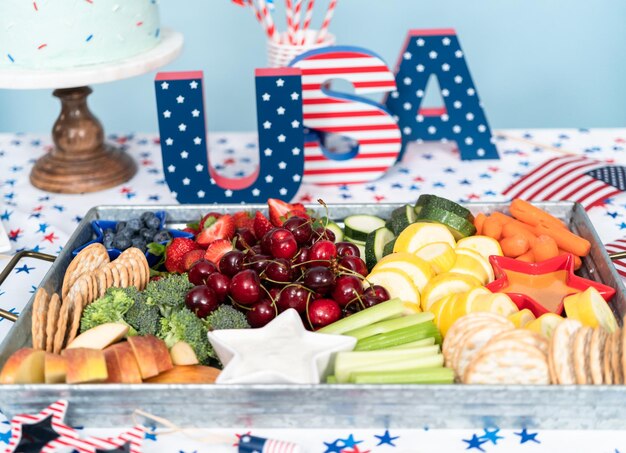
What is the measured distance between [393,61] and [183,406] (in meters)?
2.56

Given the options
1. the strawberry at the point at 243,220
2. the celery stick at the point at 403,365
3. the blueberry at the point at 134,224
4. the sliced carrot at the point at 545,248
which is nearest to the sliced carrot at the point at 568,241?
the sliced carrot at the point at 545,248

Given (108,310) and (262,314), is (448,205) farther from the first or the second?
(108,310)

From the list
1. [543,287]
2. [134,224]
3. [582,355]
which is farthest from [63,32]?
[582,355]

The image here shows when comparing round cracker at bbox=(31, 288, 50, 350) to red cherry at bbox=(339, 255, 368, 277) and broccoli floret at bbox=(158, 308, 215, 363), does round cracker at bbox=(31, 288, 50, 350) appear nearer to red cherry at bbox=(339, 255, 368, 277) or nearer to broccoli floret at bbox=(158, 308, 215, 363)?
broccoli floret at bbox=(158, 308, 215, 363)

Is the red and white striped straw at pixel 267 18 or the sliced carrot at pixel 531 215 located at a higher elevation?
the red and white striped straw at pixel 267 18

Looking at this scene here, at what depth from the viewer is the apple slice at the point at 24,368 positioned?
1.01 meters

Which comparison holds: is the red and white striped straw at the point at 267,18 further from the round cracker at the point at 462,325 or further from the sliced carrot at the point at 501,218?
the round cracker at the point at 462,325

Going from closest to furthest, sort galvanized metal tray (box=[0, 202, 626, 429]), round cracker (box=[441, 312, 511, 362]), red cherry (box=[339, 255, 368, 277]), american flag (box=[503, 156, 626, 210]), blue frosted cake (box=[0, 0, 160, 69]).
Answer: galvanized metal tray (box=[0, 202, 626, 429])
round cracker (box=[441, 312, 511, 362])
red cherry (box=[339, 255, 368, 277])
blue frosted cake (box=[0, 0, 160, 69])
american flag (box=[503, 156, 626, 210])

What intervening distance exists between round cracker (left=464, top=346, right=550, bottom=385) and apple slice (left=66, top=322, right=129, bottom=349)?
1.68ft

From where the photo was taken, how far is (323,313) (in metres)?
1.19

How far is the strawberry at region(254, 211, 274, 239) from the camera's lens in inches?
55.6

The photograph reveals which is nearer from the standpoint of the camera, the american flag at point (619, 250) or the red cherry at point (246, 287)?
the red cherry at point (246, 287)

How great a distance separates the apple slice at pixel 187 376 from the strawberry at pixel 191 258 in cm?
30

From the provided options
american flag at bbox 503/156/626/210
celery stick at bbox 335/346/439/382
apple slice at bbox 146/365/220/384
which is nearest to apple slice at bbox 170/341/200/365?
apple slice at bbox 146/365/220/384
